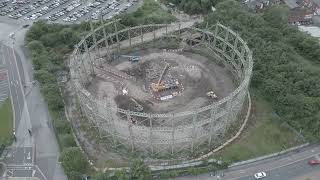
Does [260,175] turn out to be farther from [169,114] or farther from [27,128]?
[27,128]

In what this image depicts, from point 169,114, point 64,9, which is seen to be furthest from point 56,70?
point 169,114

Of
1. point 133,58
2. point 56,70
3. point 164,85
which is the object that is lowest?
point 164,85

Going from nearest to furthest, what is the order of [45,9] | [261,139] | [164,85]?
1. [261,139]
2. [164,85]
3. [45,9]

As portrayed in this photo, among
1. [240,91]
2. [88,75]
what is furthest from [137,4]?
[240,91]

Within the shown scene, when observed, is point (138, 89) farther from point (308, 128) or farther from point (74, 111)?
point (308, 128)

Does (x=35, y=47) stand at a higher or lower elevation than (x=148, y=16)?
lower

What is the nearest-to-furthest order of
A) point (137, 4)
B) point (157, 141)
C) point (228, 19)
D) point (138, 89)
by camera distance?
point (157, 141) < point (138, 89) < point (228, 19) < point (137, 4)
